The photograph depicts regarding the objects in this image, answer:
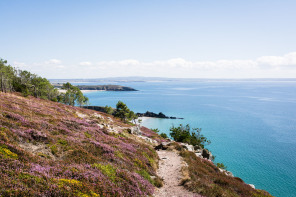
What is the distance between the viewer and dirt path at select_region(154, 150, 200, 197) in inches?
586

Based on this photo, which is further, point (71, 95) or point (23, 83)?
point (71, 95)

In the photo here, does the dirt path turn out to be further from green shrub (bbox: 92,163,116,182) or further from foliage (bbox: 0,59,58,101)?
foliage (bbox: 0,59,58,101)

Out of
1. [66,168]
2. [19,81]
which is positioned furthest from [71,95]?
[66,168]

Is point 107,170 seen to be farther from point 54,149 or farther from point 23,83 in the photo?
point 23,83

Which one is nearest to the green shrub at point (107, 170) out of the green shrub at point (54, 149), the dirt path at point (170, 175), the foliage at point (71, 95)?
the green shrub at point (54, 149)

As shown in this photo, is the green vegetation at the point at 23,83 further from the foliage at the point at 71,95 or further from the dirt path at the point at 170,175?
the dirt path at the point at 170,175

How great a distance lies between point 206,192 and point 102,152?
33.8ft

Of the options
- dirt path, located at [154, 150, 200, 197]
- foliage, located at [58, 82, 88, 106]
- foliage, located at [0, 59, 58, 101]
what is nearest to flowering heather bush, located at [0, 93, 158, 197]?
dirt path, located at [154, 150, 200, 197]

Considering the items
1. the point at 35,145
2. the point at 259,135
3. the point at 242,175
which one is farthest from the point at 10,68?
the point at 259,135

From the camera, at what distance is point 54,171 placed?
408 inches

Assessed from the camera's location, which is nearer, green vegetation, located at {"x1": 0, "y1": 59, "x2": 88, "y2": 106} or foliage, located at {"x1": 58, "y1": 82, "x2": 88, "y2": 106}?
green vegetation, located at {"x1": 0, "y1": 59, "x2": 88, "y2": 106}

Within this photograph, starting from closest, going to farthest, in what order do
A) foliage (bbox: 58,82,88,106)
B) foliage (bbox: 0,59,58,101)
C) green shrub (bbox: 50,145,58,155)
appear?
green shrub (bbox: 50,145,58,155) → foliage (bbox: 0,59,58,101) → foliage (bbox: 58,82,88,106)

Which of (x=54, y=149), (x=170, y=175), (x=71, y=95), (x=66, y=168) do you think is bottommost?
(x=170, y=175)

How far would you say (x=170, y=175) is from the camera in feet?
65.5
